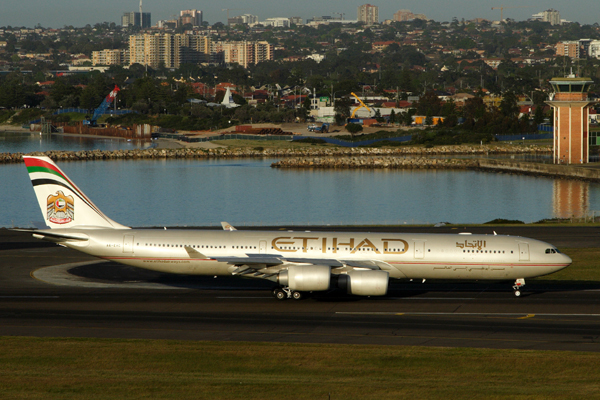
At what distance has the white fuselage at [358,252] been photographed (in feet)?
138

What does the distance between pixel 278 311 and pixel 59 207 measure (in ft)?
50.3

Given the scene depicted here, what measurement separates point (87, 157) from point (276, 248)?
14248cm

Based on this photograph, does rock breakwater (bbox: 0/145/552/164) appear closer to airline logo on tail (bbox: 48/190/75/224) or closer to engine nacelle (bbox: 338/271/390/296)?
airline logo on tail (bbox: 48/190/75/224)

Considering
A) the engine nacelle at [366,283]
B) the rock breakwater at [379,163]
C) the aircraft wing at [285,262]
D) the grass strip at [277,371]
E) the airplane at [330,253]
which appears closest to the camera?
the grass strip at [277,371]

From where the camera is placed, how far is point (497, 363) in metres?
29.5

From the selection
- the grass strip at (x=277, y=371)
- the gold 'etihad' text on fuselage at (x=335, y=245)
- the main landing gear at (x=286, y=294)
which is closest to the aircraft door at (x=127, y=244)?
the gold 'etihad' text on fuselage at (x=335, y=245)

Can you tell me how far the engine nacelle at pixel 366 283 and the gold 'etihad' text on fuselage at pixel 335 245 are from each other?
2.29 meters

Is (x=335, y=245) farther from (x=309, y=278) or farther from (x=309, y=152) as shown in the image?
(x=309, y=152)

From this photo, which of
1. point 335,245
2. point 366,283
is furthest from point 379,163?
point 366,283

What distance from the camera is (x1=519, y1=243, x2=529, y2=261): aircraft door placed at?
138 ft

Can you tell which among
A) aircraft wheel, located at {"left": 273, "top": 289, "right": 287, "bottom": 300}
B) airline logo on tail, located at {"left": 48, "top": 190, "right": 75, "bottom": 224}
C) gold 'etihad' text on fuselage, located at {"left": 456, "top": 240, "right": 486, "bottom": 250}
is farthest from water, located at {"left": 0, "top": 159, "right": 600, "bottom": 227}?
gold 'etihad' text on fuselage, located at {"left": 456, "top": 240, "right": 486, "bottom": 250}

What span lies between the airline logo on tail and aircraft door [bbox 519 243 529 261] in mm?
26674

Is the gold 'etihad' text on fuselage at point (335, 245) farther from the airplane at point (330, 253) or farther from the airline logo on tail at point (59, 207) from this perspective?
the airline logo on tail at point (59, 207)

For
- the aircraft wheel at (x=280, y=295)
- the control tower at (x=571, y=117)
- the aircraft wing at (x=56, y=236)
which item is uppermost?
the control tower at (x=571, y=117)
